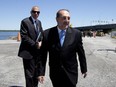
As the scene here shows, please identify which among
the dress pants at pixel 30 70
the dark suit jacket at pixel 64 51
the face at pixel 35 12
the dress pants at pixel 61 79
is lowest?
the dress pants at pixel 30 70

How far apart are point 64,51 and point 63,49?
33mm

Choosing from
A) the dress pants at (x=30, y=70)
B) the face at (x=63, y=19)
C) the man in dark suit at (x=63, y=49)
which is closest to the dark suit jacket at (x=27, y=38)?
the dress pants at (x=30, y=70)

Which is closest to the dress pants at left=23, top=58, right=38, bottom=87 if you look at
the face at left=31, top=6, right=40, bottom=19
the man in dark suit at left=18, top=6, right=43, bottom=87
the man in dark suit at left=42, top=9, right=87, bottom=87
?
the man in dark suit at left=18, top=6, right=43, bottom=87

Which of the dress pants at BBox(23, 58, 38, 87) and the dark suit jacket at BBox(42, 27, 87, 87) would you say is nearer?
the dark suit jacket at BBox(42, 27, 87, 87)

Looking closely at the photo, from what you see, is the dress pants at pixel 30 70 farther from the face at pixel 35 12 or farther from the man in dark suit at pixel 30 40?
the face at pixel 35 12

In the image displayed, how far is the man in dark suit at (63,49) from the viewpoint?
4.58m

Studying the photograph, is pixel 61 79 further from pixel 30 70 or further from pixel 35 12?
pixel 35 12

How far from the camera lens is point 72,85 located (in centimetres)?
471

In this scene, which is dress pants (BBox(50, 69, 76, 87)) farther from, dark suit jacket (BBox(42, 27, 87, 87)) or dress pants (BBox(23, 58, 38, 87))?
dress pants (BBox(23, 58, 38, 87))

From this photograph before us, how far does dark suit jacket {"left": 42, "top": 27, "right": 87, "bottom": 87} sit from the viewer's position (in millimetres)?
4590

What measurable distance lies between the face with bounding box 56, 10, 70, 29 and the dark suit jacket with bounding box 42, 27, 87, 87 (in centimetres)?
10

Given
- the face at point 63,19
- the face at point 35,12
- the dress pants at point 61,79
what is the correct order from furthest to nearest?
the face at point 35,12 → the dress pants at point 61,79 → the face at point 63,19

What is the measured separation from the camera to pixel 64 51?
15.0ft

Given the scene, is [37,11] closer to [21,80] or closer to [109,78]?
[21,80]
